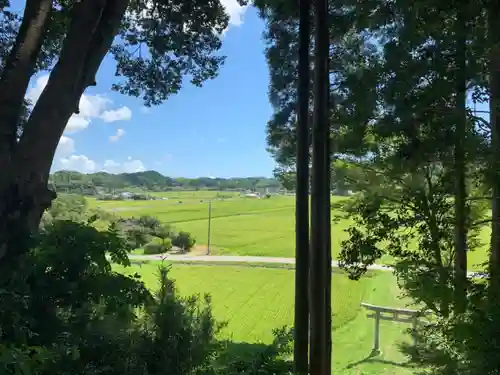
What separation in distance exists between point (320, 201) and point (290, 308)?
4.36m

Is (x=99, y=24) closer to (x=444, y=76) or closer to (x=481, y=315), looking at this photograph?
(x=444, y=76)

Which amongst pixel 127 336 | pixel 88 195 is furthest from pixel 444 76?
pixel 88 195

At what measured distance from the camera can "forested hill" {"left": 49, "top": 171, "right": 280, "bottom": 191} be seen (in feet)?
15.9

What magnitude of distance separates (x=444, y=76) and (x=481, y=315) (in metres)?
1.39

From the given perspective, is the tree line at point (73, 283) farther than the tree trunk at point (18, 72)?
No

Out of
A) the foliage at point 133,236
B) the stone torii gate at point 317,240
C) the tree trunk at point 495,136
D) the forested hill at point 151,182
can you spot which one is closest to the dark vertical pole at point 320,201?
the stone torii gate at point 317,240

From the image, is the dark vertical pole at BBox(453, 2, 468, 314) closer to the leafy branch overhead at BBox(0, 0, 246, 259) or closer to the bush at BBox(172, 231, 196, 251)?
the leafy branch overhead at BBox(0, 0, 246, 259)

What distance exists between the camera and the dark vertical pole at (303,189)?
338 centimetres

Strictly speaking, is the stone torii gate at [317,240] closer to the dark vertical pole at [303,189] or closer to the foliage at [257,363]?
the dark vertical pole at [303,189]

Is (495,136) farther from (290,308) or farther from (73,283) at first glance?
(290,308)

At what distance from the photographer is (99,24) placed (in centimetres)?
226

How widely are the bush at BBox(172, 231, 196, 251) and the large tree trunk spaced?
5.70 meters

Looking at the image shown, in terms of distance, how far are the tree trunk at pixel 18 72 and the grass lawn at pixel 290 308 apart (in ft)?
7.01

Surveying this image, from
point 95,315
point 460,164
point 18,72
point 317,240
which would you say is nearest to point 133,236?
point 95,315
